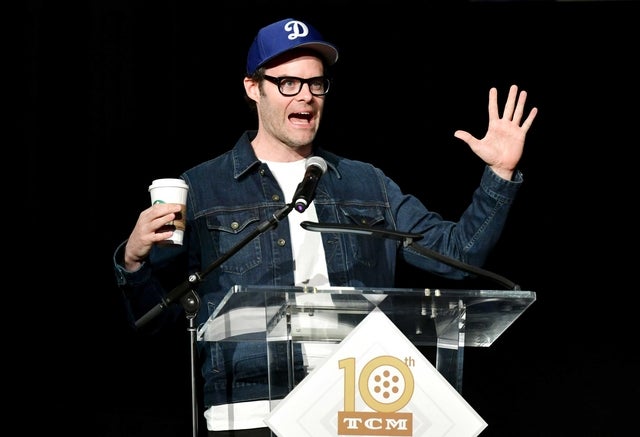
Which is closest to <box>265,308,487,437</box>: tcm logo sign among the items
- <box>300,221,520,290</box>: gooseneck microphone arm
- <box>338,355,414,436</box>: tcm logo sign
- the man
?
<box>338,355,414,436</box>: tcm logo sign

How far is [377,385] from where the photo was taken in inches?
76.3

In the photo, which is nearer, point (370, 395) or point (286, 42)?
point (370, 395)

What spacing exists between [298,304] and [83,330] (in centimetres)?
168

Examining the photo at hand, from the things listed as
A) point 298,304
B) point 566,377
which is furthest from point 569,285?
point 298,304

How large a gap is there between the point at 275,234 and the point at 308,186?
1.89ft

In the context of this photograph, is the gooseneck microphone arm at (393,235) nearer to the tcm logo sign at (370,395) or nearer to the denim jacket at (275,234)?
the tcm logo sign at (370,395)

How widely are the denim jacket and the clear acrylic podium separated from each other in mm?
418

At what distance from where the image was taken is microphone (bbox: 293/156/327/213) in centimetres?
215

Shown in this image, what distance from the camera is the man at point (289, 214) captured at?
257 cm

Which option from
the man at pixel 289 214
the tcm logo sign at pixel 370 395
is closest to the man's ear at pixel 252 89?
the man at pixel 289 214

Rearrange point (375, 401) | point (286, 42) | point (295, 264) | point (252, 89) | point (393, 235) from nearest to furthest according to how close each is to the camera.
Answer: point (375, 401) → point (393, 235) → point (295, 264) → point (286, 42) → point (252, 89)

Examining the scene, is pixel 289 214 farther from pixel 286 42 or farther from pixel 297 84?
pixel 286 42

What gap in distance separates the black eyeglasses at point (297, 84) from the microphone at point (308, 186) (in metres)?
0.64

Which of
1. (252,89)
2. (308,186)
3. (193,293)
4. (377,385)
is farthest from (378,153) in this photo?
(377,385)
